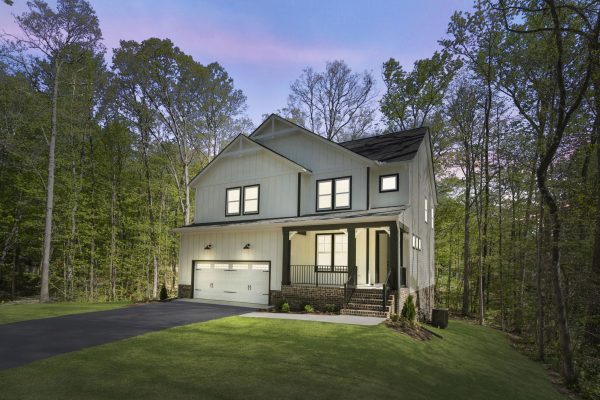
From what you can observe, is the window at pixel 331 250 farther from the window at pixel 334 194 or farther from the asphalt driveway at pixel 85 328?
the asphalt driveway at pixel 85 328

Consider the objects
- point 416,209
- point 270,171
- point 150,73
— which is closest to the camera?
point 416,209

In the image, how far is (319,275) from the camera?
1504cm

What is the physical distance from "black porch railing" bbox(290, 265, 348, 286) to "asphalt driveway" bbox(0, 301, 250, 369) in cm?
262

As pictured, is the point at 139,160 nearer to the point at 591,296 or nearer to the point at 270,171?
the point at 270,171

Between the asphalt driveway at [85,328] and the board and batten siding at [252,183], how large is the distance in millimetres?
4882

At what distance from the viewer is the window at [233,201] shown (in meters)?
18.5

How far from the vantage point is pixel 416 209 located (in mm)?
16359

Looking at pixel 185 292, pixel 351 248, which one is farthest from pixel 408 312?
pixel 185 292

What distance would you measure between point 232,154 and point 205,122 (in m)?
7.49

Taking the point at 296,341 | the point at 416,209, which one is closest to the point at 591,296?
the point at 416,209

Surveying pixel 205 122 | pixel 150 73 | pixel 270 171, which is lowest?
pixel 270 171

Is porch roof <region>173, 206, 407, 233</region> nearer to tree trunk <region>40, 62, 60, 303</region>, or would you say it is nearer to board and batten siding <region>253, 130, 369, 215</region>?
board and batten siding <region>253, 130, 369, 215</region>

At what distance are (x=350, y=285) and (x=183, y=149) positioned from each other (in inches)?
590

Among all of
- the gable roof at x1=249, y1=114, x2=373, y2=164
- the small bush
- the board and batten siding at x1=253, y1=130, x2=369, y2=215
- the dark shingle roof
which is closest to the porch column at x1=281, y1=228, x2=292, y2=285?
the board and batten siding at x1=253, y1=130, x2=369, y2=215
